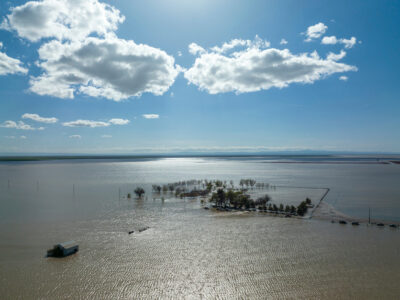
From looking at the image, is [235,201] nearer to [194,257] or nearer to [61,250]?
[194,257]

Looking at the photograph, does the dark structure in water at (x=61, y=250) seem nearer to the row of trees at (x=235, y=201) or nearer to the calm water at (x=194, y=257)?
the calm water at (x=194, y=257)

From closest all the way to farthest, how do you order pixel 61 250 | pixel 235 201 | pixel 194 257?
pixel 61 250 < pixel 194 257 < pixel 235 201

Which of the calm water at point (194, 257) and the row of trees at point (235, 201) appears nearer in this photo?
the calm water at point (194, 257)

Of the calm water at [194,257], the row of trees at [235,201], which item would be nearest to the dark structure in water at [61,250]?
the calm water at [194,257]

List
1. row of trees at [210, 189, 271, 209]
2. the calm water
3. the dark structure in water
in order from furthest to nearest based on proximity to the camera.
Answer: row of trees at [210, 189, 271, 209], the dark structure in water, the calm water

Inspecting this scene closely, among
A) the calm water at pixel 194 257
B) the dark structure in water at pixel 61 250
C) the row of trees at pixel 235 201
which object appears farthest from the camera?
the row of trees at pixel 235 201

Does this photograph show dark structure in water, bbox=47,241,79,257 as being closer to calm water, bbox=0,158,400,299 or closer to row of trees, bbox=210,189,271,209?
calm water, bbox=0,158,400,299

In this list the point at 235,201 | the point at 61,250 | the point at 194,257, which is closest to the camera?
the point at 61,250

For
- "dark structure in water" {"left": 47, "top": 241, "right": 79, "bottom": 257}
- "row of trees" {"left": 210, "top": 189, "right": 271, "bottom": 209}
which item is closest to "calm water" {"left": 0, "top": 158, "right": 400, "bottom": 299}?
"dark structure in water" {"left": 47, "top": 241, "right": 79, "bottom": 257}

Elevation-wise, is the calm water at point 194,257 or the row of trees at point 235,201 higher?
the row of trees at point 235,201

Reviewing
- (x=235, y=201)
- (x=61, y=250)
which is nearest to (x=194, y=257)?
(x=61, y=250)

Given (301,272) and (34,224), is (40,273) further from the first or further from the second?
(301,272)

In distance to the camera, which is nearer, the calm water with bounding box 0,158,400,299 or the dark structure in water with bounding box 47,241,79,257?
the calm water with bounding box 0,158,400,299
